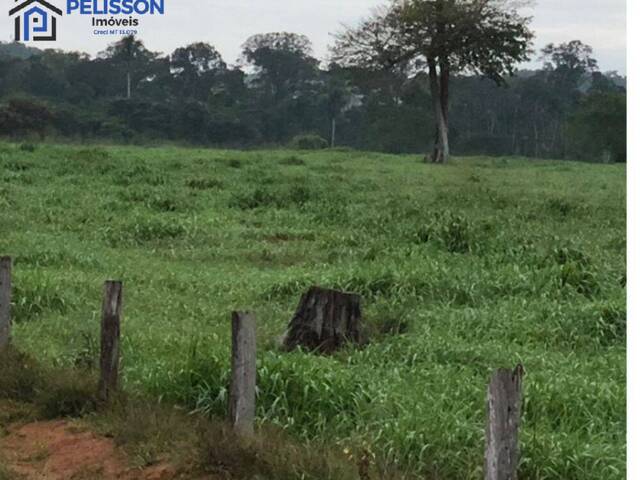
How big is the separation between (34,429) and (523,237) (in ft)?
19.9

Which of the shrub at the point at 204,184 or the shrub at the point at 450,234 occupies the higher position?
the shrub at the point at 204,184

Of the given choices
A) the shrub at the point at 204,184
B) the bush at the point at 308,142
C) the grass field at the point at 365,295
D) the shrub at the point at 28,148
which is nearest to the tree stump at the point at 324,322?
the grass field at the point at 365,295

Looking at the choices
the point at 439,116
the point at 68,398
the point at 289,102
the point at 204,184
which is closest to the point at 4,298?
the point at 68,398

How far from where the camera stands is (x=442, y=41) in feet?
74.5

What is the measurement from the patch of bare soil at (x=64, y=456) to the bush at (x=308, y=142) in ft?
80.4

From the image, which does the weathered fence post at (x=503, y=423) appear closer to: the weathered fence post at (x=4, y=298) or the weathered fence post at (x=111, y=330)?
the weathered fence post at (x=111, y=330)

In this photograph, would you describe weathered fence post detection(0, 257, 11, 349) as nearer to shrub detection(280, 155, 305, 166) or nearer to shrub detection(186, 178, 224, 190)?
shrub detection(186, 178, 224, 190)

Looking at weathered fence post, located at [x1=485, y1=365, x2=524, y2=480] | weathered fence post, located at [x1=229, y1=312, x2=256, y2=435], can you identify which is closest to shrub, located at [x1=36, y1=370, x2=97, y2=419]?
weathered fence post, located at [x1=229, y1=312, x2=256, y2=435]

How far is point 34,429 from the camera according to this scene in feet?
14.0

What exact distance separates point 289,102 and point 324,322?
1039 inches

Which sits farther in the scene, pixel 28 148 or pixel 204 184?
pixel 28 148

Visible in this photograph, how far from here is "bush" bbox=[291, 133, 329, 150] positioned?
28686 mm

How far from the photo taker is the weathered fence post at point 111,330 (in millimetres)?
4273

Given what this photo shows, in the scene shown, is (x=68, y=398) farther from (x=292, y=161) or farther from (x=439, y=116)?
(x=439, y=116)
